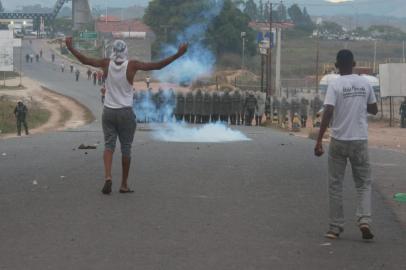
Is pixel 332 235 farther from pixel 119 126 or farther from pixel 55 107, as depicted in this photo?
pixel 55 107

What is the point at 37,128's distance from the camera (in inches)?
1874

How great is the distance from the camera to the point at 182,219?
8.15 m

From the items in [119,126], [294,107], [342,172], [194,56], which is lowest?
[294,107]

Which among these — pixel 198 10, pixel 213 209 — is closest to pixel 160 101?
pixel 198 10

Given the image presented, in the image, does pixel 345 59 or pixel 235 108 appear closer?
pixel 345 59

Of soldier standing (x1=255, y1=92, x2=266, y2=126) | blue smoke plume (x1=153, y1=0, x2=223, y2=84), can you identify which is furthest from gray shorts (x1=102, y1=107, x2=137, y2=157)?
soldier standing (x1=255, y1=92, x2=266, y2=126)

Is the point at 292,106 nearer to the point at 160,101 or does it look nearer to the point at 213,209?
the point at 160,101

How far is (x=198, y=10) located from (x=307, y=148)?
2255 centimetres

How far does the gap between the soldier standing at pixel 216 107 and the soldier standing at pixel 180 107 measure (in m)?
1.35

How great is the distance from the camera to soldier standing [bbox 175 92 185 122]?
34938 mm

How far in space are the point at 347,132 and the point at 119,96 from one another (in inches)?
126

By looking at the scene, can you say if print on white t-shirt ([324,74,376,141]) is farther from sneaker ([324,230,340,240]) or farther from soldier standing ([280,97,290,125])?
soldier standing ([280,97,290,125])

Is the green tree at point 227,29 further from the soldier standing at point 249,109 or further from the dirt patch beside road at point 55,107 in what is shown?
the dirt patch beside road at point 55,107

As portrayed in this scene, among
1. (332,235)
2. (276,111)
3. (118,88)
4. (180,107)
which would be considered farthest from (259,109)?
(332,235)
